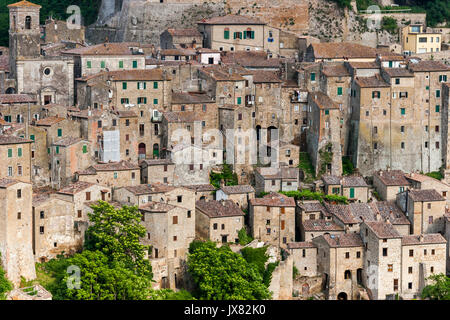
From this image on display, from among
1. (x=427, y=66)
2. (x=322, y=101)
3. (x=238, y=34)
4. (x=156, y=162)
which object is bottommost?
(x=156, y=162)

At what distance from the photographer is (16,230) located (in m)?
43.6

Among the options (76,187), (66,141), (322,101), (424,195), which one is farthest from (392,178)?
(76,187)

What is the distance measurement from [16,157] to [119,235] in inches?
236

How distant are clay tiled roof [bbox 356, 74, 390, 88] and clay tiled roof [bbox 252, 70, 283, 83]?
15.4 feet

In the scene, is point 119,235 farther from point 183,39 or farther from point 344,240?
point 183,39

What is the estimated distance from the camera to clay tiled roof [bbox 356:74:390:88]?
59062mm

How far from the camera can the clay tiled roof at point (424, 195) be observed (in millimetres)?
54219

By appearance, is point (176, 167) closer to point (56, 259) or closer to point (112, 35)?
point (56, 259)

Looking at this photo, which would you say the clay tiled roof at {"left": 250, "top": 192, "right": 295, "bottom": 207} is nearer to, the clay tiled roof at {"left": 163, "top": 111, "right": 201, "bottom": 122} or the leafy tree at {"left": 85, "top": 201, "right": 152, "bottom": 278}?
the clay tiled roof at {"left": 163, "top": 111, "right": 201, "bottom": 122}

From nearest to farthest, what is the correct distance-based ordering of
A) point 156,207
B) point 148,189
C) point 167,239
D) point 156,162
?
point 167,239 < point 156,207 < point 148,189 < point 156,162

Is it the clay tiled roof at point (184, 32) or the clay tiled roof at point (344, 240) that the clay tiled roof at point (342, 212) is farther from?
the clay tiled roof at point (184, 32)

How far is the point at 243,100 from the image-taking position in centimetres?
5825

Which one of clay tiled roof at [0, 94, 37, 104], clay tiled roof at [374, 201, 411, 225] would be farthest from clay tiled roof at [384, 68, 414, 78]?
clay tiled roof at [0, 94, 37, 104]

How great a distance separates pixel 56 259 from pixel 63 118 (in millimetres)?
9049
